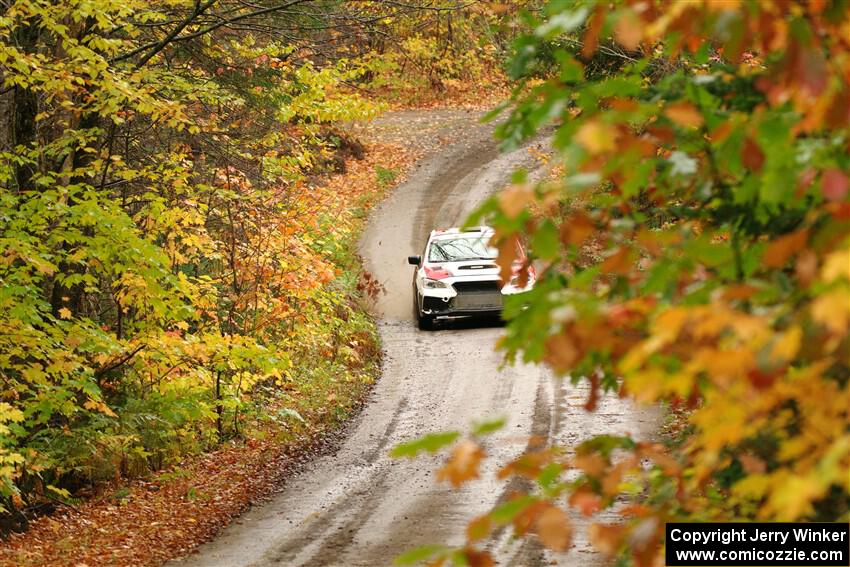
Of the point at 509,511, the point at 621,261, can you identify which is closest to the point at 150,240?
the point at 621,261

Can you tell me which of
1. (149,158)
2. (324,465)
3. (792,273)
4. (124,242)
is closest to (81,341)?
(124,242)

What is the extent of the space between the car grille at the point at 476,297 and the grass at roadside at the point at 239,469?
1794 mm

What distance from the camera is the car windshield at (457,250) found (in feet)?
60.9

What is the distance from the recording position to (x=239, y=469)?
1177 centimetres

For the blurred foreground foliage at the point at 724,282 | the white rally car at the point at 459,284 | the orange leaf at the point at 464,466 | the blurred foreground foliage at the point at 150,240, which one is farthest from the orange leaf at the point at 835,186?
the white rally car at the point at 459,284

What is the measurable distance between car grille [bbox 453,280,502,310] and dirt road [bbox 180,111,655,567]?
0.54 meters

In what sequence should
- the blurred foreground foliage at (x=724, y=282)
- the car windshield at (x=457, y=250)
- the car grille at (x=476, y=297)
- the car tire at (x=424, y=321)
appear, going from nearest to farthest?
the blurred foreground foliage at (x=724, y=282) < the car grille at (x=476, y=297) < the car windshield at (x=457, y=250) < the car tire at (x=424, y=321)

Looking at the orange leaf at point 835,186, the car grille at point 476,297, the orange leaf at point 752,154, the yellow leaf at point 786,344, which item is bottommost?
the car grille at point 476,297

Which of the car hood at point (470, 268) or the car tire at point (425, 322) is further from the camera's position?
the car tire at point (425, 322)

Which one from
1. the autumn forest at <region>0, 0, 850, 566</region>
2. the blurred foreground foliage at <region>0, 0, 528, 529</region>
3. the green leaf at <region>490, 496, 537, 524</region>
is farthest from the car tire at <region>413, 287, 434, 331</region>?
the green leaf at <region>490, 496, 537, 524</region>

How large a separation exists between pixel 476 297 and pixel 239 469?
24.5 feet

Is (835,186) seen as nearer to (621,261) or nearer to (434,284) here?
(621,261)

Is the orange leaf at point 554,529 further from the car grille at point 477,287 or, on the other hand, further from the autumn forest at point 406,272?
the car grille at point 477,287

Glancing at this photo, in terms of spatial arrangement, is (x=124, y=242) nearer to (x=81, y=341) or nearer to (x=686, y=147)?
(x=81, y=341)
